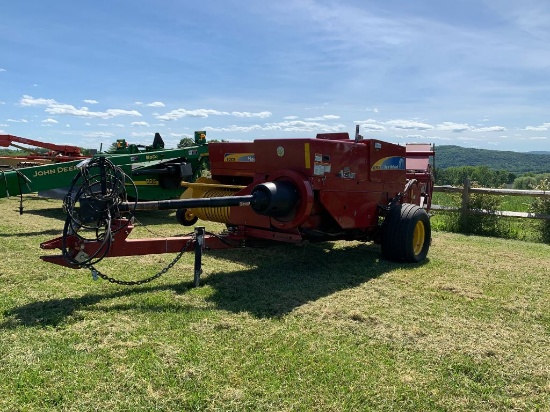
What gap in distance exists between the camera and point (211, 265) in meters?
6.08

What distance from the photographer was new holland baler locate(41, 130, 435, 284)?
455 cm

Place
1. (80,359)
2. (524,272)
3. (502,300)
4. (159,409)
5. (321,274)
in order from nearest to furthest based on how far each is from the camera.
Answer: (159,409) < (80,359) < (502,300) < (321,274) < (524,272)

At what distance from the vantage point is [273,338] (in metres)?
3.70

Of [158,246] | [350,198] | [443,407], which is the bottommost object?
[443,407]

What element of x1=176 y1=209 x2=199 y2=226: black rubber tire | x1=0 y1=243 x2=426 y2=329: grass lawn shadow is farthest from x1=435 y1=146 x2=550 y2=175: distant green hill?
x1=0 y1=243 x2=426 y2=329: grass lawn shadow

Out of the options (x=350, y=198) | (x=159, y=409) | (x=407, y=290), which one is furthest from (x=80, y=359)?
(x=350, y=198)

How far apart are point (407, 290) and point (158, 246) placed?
2.62 m

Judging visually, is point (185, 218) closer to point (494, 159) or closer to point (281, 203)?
point (281, 203)

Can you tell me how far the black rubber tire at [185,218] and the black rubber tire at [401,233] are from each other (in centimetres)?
356

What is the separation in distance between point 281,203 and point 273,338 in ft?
6.08

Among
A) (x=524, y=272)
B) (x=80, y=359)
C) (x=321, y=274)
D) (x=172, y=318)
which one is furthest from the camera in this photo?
(x=524, y=272)

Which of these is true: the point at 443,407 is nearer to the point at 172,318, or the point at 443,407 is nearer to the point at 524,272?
the point at 172,318

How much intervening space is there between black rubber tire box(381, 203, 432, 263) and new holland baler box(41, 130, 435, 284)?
0.04ft

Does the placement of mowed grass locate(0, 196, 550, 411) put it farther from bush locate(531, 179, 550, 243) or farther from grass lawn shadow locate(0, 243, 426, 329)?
bush locate(531, 179, 550, 243)
